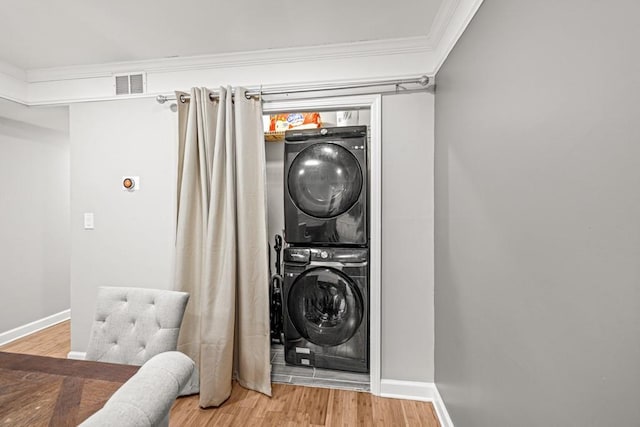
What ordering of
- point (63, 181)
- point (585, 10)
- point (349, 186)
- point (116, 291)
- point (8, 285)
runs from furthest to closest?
point (63, 181) → point (8, 285) → point (349, 186) → point (116, 291) → point (585, 10)

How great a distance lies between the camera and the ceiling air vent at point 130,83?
2279mm

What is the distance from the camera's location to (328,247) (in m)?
2.26

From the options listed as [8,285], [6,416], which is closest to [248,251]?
[6,416]

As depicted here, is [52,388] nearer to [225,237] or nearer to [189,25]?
[225,237]

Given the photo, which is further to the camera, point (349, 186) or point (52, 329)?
point (52, 329)

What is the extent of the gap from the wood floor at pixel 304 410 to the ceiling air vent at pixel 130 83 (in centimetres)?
234

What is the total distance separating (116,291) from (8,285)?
8.79ft

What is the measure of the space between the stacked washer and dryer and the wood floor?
27 cm

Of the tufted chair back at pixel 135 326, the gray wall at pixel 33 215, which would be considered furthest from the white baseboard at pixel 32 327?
the tufted chair back at pixel 135 326

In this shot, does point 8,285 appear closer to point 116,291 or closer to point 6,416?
point 116,291

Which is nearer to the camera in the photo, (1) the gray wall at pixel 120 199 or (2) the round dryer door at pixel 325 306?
(2) the round dryer door at pixel 325 306

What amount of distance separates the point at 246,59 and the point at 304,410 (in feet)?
8.10

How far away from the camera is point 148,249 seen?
7.61ft

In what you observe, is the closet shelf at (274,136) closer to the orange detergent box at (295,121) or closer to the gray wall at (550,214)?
the orange detergent box at (295,121)
